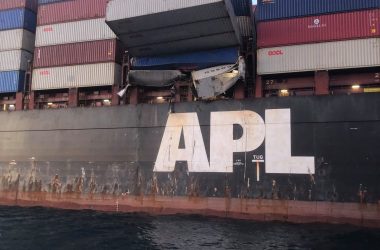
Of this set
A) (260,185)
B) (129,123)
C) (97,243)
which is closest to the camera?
(97,243)

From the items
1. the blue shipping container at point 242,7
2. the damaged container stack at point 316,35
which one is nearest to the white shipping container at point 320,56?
the damaged container stack at point 316,35

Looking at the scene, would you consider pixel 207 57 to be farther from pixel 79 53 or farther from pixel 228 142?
pixel 79 53

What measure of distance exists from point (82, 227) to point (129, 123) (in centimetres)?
735

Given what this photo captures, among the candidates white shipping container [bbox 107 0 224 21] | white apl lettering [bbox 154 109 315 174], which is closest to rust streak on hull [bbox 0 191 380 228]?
white apl lettering [bbox 154 109 315 174]

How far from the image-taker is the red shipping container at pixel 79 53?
81.1 feet

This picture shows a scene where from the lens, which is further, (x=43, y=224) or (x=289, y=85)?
(x=289, y=85)

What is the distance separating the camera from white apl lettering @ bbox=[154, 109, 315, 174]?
1947 cm

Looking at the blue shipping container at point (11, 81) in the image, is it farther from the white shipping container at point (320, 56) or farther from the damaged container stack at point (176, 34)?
the white shipping container at point (320, 56)

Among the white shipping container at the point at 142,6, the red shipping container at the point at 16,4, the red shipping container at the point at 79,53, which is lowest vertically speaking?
the red shipping container at the point at 79,53

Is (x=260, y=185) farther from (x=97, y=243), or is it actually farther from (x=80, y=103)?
(x=80, y=103)

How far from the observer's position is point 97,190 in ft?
75.7

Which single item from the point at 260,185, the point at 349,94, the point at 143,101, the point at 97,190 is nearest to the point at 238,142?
the point at 260,185

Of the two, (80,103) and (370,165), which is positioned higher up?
(80,103)

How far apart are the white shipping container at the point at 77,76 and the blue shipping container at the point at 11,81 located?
5.08ft
